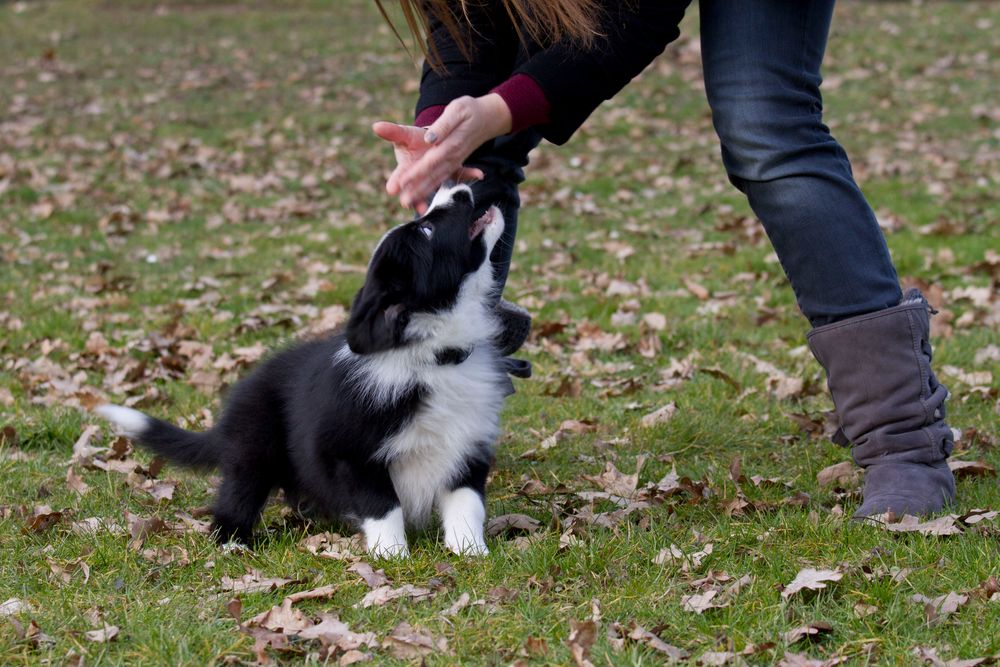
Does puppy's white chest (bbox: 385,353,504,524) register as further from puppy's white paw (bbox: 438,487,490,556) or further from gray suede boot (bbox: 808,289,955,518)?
gray suede boot (bbox: 808,289,955,518)

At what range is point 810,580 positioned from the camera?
8.06 feet

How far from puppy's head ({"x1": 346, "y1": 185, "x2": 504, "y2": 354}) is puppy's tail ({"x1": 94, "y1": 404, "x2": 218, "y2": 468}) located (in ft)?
2.70

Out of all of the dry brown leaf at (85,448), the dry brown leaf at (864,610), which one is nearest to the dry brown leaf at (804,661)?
the dry brown leaf at (864,610)

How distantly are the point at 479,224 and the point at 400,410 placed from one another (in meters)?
0.61

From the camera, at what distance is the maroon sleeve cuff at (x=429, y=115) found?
3.26 metres

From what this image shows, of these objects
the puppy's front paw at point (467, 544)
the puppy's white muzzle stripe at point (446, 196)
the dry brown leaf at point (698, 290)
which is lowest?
the dry brown leaf at point (698, 290)

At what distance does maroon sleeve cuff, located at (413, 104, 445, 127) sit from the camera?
326cm

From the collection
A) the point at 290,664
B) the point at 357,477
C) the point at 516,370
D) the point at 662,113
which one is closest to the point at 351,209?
the point at 662,113

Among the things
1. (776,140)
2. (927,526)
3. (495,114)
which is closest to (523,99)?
(495,114)

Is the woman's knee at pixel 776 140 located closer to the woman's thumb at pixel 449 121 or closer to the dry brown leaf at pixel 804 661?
the woman's thumb at pixel 449 121

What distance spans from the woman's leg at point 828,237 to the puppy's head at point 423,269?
30.1 inches

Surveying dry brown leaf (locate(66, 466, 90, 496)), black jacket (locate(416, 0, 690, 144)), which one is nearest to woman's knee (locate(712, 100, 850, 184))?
black jacket (locate(416, 0, 690, 144))

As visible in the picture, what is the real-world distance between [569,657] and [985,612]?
Result: 0.89m

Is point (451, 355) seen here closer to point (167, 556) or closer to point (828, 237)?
point (167, 556)
